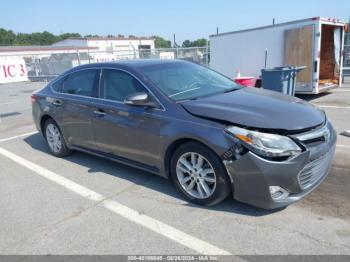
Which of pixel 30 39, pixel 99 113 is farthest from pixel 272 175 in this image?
pixel 30 39

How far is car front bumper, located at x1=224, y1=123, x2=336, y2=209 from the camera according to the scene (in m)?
3.07

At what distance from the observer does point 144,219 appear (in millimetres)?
3521

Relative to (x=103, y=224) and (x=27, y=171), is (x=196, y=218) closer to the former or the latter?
(x=103, y=224)

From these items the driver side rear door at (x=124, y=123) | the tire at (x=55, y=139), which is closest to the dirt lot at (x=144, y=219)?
the driver side rear door at (x=124, y=123)

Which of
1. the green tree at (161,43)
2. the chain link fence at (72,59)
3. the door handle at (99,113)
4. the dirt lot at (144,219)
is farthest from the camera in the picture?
the green tree at (161,43)

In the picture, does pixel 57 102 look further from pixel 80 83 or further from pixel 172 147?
pixel 172 147

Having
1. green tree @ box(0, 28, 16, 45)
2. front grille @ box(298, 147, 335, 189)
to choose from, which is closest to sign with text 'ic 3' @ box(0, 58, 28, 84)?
front grille @ box(298, 147, 335, 189)

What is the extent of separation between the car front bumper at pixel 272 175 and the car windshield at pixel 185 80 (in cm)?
118

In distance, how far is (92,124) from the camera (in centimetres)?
473

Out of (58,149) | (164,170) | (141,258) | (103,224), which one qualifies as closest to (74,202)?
(103,224)

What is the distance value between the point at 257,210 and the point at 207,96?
1438 millimetres

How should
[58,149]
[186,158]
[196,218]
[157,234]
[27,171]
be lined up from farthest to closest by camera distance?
1. [58,149]
2. [27,171]
3. [186,158]
4. [196,218]
5. [157,234]

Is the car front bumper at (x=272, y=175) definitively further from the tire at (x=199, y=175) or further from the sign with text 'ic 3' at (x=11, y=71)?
the sign with text 'ic 3' at (x=11, y=71)

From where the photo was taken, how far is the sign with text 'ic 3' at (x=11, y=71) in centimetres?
966
